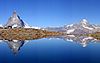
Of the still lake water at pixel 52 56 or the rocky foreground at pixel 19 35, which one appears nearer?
the still lake water at pixel 52 56

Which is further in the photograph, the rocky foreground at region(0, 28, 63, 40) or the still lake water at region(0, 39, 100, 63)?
the rocky foreground at region(0, 28, 63, 40)

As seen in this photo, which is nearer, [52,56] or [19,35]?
[52,56]

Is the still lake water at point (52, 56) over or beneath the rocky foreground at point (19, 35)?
beneath

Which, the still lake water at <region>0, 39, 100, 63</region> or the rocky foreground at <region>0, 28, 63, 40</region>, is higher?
the rocky foreground at <region>0, 28, 63, 40</region>

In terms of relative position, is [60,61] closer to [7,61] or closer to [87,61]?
[87,61]

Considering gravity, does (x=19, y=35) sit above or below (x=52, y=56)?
above

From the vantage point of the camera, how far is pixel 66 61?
27.3 m

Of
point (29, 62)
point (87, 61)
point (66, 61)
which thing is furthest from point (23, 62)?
point (87, 61)

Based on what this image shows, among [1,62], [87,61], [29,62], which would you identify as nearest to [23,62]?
[29,62]

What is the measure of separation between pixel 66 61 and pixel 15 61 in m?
4.88

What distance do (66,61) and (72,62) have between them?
973 millimetres

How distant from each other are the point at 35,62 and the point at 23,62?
3.66 feet

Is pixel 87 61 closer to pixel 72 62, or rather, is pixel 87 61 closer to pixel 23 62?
pixel 72 62

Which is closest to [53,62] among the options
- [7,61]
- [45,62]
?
[45,62]
